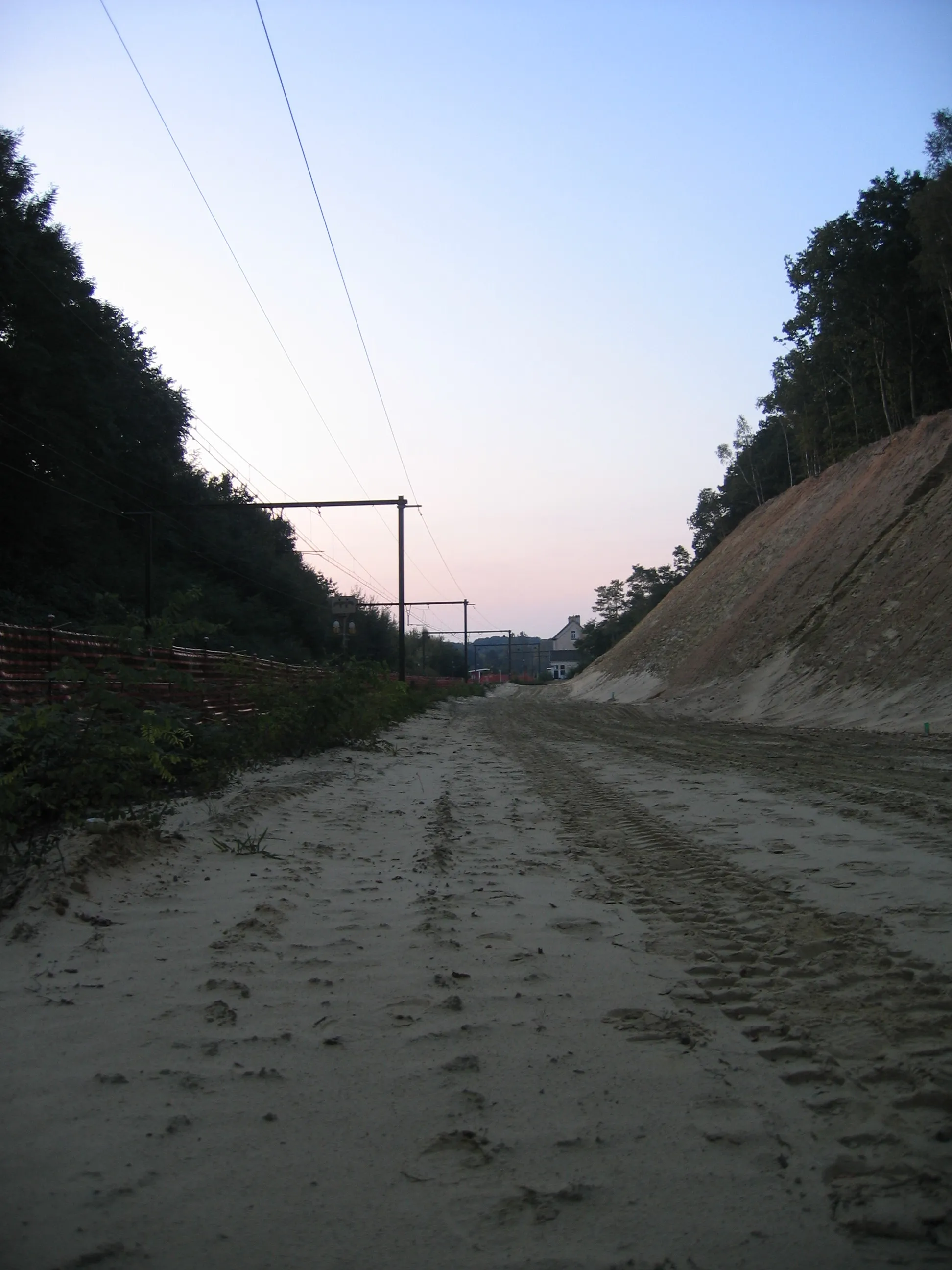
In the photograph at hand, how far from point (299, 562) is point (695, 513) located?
44.0 m

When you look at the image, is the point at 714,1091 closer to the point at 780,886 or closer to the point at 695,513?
the point at 780,886

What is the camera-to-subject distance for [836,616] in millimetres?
25672

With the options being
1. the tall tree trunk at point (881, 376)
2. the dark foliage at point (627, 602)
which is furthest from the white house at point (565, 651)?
the tall tree trunk at point (881, 376)

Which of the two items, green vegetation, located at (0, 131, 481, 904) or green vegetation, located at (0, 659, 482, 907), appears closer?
green vegetation, located at (0, 659, 482, 907)

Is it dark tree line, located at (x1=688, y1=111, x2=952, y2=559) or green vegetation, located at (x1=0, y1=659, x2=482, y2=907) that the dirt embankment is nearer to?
dark tree line, located at (x1=688, y1=111, x2=952, y2=559)

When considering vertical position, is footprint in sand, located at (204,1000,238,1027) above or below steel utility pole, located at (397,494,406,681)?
below

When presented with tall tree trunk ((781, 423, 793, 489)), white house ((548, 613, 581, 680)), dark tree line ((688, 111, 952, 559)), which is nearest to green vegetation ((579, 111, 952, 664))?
dark tree line ((688, 111, 952, 559))

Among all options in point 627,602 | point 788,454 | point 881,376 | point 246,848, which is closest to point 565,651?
point 627,602

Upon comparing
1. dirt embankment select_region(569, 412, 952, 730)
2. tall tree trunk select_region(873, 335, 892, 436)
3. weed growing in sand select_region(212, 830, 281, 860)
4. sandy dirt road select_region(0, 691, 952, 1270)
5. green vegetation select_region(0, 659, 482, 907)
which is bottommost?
sandy dirt road select_region(0, 691, 952, 1270)

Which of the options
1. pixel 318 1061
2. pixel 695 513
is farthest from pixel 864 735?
pixel 695 513

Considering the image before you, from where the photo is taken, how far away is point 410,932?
13.5ft

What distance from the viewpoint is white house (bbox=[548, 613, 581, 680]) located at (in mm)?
162625

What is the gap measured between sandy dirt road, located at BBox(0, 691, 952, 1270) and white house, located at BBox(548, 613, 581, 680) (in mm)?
147142

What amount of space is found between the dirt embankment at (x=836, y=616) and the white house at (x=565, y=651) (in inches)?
4339
